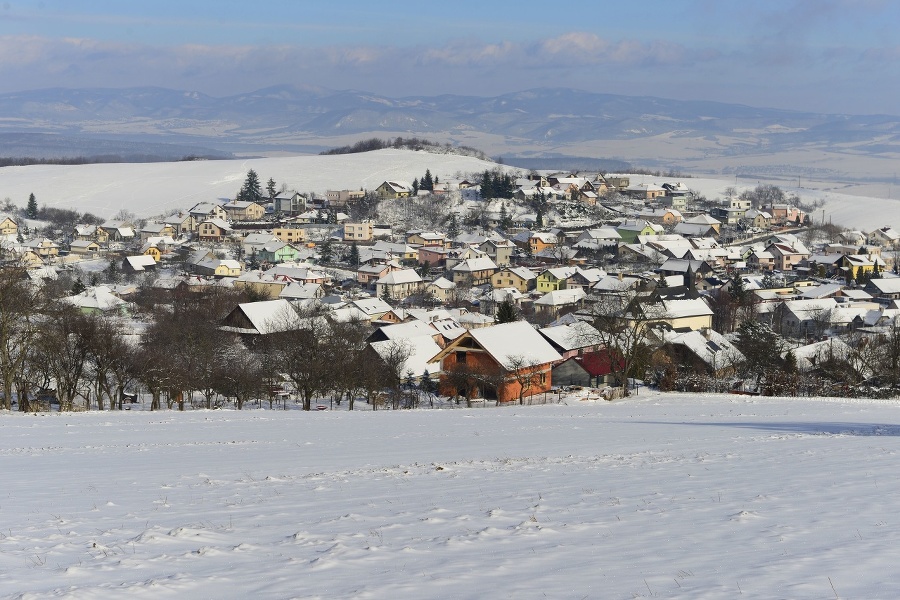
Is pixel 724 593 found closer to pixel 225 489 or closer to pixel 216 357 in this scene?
pixel 225 489

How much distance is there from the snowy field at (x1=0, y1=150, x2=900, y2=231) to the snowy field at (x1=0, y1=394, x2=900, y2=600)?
100221 mm

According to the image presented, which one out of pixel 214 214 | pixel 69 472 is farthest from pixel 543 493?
pixel 214 214

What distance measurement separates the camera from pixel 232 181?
122m

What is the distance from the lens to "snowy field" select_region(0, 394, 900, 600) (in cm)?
483

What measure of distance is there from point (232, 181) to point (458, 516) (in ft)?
397

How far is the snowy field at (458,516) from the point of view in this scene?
483cm

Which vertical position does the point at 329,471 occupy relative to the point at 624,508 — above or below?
below

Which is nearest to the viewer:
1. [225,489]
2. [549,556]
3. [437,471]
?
[549,556]

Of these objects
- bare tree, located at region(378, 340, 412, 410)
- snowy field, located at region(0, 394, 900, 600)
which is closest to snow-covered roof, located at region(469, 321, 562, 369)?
bare tree, located at region(378, 340, 412, 410)

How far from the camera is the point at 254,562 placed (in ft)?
17.8

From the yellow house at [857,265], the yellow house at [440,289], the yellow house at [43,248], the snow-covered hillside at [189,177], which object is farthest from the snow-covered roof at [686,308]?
the snow-covered hillside at [189,177]

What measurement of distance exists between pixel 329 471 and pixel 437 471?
1.17m

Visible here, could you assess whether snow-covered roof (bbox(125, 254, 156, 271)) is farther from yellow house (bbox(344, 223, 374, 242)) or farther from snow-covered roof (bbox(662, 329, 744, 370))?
snow-covered roof (bbox(662, 329, 744, 370))

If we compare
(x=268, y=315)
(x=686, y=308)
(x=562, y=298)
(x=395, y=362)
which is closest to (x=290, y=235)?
(x=562, y=298)
